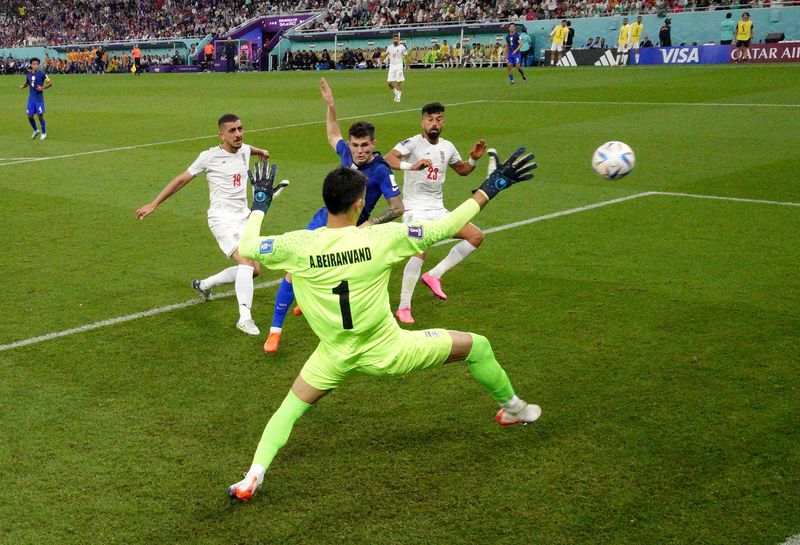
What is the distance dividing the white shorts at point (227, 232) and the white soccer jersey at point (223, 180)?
0.06m

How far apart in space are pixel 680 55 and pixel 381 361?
36.7 m

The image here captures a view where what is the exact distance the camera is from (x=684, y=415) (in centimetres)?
627

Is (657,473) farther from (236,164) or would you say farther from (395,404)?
(236,164)

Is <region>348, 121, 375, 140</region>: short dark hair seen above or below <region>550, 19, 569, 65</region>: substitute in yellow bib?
below

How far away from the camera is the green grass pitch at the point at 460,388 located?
5094 mm

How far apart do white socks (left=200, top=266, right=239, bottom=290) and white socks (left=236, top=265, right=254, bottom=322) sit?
0.24 metres

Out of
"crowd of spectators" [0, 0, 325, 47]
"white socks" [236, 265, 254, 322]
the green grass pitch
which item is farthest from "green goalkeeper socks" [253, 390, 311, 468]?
"crowd of spectators" [0, 0, 325, 47]

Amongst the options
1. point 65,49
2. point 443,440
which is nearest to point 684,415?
point 443,440

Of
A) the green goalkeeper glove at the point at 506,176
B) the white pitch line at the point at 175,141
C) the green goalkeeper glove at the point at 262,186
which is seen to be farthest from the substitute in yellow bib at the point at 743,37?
the green goalkeeper glove at the point at 262,186

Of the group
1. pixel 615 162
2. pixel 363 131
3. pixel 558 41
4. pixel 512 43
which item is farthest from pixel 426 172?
pixel 558 41

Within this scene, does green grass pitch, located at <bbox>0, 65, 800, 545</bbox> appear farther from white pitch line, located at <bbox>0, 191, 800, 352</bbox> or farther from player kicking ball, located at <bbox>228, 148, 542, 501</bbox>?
player kicking ball, located at <bbox>228, 148, 542, 501</bbox>

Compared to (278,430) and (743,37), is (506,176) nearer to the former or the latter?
(278,430)

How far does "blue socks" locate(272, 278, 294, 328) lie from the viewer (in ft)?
26.2

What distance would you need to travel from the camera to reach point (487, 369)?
5.65 meters
